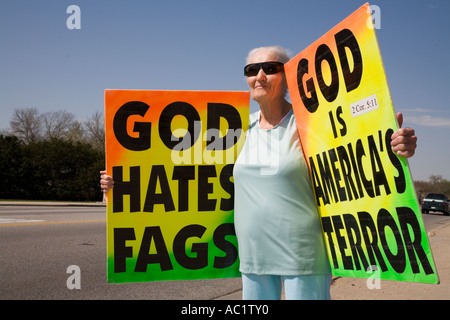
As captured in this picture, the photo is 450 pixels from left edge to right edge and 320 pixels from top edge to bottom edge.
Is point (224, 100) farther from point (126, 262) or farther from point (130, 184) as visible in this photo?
point (126, 262)

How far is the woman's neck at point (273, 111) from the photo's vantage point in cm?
255

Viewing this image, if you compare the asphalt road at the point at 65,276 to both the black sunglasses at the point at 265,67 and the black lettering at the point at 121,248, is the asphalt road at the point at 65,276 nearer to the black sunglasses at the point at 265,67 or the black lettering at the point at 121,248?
the black lettering at the point at 121,248

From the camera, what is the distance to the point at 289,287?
230 centimetres

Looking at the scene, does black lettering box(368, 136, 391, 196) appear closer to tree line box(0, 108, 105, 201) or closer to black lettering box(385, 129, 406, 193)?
black lettering box(385, 129, 406, 193)

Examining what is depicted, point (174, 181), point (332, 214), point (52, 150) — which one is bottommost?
point (332, 214)

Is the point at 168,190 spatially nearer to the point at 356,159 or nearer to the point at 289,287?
the point at 289,287

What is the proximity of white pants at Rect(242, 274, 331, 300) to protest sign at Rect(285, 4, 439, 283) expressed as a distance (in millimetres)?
132

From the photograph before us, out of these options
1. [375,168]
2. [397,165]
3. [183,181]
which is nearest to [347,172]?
[375,168]

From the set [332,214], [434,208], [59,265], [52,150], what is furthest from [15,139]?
[332,214]

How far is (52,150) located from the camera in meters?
31.6

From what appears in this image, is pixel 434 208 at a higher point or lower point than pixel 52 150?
lower

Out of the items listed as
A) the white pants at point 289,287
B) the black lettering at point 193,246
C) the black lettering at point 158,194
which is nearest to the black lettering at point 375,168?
the white pants at point 289,287

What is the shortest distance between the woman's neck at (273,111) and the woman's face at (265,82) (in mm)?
37
